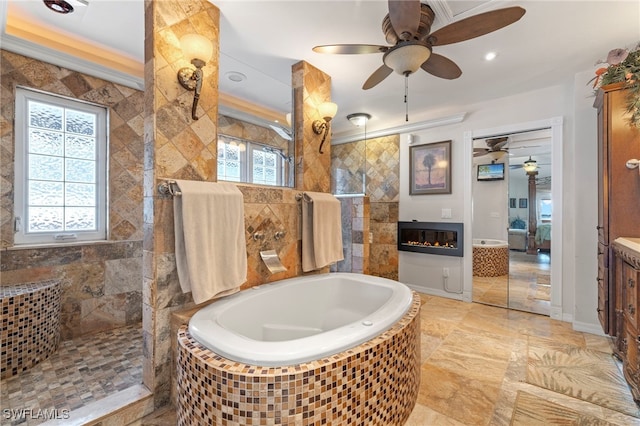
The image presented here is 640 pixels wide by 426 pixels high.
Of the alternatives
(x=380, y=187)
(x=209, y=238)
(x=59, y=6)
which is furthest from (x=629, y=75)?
(x=59, y=6)

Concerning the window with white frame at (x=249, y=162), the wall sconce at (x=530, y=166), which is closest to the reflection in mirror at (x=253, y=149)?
the window with white frame at (x=249, y=162)

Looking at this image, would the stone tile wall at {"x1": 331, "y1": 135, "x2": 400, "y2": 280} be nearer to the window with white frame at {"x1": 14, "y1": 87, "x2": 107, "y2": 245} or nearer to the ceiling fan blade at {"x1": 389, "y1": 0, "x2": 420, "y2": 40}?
the ceiling fan blade at {"x1": 389, "y1": 0, "x2": 420, "y2": 40}

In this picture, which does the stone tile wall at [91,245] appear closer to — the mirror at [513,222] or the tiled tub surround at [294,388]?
the tiled tub surround at [294,388]

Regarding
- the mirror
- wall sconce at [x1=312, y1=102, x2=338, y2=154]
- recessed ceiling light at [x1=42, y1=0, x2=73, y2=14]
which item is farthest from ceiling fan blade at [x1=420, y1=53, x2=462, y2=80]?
recessed ceiling light at [x1=42, y1=0, x2=73, y2=14]

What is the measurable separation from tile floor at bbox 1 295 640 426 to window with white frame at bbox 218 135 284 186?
1.47 meters

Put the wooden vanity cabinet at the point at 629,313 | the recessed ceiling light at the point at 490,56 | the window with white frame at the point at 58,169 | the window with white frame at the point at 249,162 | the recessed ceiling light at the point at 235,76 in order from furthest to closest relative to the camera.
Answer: the recessed ceiling light at the point at 235,76 < the recessed ceiling light at the point at 490,56 < the window with white frame at the point at 58,169 < the window with white frame at the point at 249,162 < the wooden vanity cabinet at the point at 629,313

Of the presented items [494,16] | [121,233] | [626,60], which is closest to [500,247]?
[626,60]

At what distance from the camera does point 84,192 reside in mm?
2494

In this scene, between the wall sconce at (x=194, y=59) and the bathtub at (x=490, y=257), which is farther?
the bathtub at (x=490, y=257)

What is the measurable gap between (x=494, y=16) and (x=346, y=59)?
124cm

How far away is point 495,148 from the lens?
3.41 m

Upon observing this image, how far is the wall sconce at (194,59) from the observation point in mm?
1679

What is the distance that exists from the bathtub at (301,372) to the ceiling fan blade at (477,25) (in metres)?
1.66

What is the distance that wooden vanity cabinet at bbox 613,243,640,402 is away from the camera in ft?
5.01
